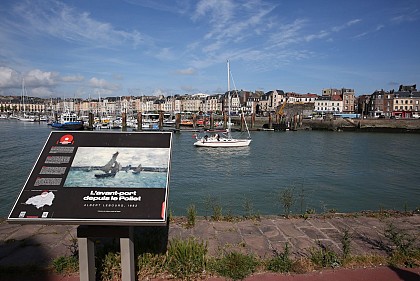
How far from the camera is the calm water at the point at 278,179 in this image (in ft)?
44.4

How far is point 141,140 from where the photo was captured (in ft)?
14.2

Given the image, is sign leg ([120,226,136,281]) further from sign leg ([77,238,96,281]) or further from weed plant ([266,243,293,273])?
weed plant ([266,243,293,273])

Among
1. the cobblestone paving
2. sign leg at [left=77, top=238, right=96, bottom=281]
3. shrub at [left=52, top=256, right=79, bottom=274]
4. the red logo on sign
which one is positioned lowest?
the cobblestone paving

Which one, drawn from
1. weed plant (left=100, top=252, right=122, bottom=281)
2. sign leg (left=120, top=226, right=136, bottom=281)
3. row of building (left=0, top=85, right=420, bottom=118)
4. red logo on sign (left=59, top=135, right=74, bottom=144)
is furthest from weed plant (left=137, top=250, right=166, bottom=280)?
row of building (left=0, top=85, right=420, bottom=118)

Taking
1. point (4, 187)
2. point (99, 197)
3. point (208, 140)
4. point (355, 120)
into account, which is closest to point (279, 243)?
point (99, 197)

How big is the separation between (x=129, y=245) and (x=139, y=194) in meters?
0.69

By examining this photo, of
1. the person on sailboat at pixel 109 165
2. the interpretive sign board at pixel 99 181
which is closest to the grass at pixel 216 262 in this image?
the interpretive sign board at pixel 99 181

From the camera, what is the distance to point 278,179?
19.6m

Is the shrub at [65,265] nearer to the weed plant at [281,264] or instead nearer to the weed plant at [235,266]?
the weed plant at [235,266]

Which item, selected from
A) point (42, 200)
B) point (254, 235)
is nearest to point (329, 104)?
point (254, 235)

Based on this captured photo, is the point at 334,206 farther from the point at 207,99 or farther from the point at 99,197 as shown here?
the point at 207,99

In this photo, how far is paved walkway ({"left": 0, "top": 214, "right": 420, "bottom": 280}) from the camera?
5211 mm

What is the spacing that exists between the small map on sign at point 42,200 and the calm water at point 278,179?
5915 mm

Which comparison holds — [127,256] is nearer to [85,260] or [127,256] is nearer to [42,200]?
[85,260]
